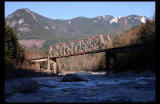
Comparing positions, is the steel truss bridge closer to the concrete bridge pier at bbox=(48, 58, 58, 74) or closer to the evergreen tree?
the concrete bridge pier at bbox=(48, 58, 58, 74)

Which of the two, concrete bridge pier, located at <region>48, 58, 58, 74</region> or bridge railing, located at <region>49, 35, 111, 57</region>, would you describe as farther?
concrete bridge pier, located at <region>48, 58, 58, 74</region>

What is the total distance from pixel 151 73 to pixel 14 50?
2335 centimetres

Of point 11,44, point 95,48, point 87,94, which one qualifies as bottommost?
point 87,94

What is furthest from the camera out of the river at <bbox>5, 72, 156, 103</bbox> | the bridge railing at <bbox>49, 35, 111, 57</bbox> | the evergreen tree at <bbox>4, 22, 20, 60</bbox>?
the bridge railing at <bbox>49, 35, 111, 57</bbox>

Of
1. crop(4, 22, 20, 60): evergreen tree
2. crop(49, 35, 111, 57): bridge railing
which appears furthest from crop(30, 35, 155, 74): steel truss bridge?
crop(4, 22, 20, 60): evergreen tree

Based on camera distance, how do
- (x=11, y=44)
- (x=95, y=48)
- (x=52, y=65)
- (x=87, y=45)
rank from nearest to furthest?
(x=11, y=44), (x=95, y=48), (x=87, y=45), (x=52, y=65)

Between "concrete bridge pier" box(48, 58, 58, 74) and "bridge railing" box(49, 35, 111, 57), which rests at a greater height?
"bridge railing" box(49, 35, 111, 57)

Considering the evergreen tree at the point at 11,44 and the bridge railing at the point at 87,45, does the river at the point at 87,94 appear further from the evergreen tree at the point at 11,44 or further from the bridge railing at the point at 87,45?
the bridge railing at the point at 87,45

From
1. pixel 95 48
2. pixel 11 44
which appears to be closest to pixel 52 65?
pixel 95 48

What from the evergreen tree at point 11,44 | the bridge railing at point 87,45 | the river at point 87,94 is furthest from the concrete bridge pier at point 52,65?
the river at point 87,94

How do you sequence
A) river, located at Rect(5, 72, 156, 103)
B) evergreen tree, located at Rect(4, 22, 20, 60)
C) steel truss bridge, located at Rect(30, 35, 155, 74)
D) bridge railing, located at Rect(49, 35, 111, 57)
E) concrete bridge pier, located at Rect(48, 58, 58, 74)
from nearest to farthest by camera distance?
river, located at Rect(5, 72, 156, 103), steel truss bridge, located at Rect(30, 35, 155, 74), evergreen tree, located at Rect(4, 22, 20, 60), bridge railing, located at Rect(49, 35, 111, 57), concrete bridge pier, located at Rect(48, 58, 58, 74)

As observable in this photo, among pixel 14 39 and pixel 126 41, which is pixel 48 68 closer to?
pixel 14 39

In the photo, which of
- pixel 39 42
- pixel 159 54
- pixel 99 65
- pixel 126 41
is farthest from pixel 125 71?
pixel 39 42

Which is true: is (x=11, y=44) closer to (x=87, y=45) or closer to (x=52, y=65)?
(x=87, y=45)
